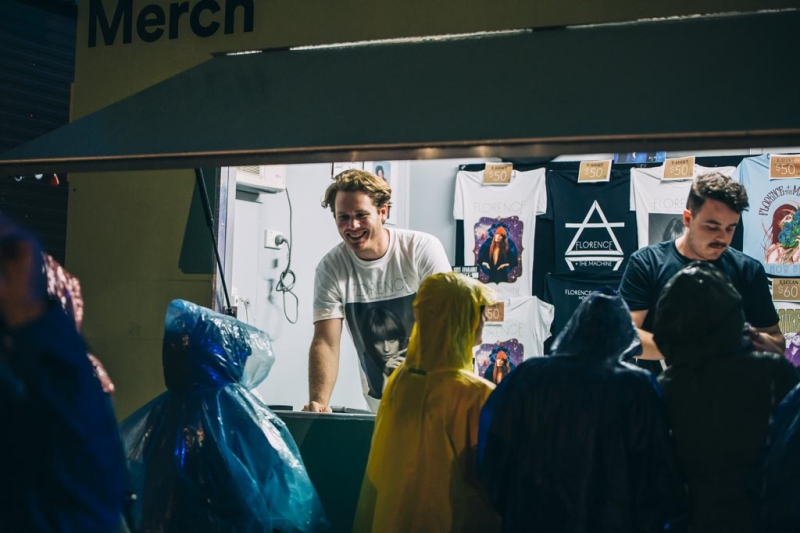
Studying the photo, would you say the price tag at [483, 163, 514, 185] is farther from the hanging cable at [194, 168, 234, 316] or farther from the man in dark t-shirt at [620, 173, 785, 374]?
the hanging cable at [194, 168, 234, 316]

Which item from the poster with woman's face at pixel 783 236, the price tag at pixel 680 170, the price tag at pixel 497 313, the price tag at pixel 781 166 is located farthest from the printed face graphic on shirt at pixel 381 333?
the price tag at pixel 781 166

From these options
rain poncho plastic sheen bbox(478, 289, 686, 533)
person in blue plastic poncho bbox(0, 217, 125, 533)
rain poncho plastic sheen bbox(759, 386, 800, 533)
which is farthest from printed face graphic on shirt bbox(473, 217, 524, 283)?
person in blue plastic poncho bbox(0, 217, 125, 533)

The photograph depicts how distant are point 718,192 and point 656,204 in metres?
3.22

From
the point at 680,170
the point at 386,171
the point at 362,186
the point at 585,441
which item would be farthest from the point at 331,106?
the point at 680,170

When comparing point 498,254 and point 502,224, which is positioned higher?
point 502,224

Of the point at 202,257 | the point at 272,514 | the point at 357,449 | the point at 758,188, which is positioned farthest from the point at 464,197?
the point at 272,514

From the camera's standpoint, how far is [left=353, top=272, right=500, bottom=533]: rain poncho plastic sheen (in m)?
2.64

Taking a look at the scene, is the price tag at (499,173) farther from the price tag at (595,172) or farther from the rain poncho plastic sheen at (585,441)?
the rain poncho plastic sheen at (585,441)

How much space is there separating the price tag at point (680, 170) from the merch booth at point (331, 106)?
12.0 feet

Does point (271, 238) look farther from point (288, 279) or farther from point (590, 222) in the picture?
point (590, 222)

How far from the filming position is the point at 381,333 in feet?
12.8

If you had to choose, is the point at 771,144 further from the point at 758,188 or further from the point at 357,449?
the point at 758,188

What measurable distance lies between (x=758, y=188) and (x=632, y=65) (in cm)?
412

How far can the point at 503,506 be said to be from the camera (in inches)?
98.8
